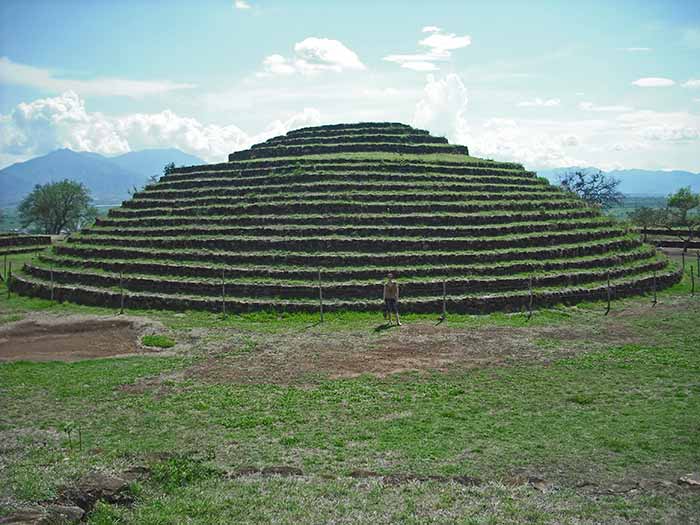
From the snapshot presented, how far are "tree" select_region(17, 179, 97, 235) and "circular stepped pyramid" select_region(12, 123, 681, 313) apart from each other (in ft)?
133

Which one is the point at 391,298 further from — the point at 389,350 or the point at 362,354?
the point at 362,354

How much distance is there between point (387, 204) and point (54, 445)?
697 inches

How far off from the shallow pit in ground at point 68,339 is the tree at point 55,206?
5051 cm

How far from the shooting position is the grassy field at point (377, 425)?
6.91 meters

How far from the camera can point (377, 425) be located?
9.76 meters

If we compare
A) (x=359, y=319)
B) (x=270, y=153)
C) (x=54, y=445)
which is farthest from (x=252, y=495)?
(x=270, y=153)

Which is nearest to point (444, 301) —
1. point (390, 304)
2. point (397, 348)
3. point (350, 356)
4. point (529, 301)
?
point (390, 304)

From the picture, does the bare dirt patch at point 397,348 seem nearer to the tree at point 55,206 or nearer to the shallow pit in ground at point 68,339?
the shallow pit in ground at point 68,339

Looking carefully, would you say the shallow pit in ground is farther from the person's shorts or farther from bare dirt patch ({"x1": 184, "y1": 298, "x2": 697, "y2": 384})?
the person's shorts

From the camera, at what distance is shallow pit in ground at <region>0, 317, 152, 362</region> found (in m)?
14.8

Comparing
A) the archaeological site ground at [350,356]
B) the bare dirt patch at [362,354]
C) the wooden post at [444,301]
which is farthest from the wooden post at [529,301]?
the wooden post at [444,301]

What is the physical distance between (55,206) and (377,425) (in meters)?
64.1

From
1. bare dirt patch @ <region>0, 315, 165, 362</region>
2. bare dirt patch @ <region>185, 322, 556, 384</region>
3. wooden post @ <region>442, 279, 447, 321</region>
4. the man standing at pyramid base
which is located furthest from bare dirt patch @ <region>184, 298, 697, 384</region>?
bare dirt patch @ <region>0, 315, 165, 362</region>

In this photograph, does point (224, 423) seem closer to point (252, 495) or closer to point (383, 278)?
point (252, 495)
